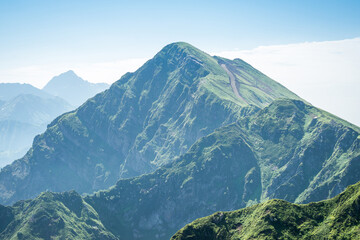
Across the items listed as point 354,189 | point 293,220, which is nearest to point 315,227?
point 293,220

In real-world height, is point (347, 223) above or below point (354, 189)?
below

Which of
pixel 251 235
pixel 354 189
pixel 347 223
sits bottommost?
pixel 251 235

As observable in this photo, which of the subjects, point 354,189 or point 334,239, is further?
point 354,189

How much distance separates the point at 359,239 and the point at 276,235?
134 feet

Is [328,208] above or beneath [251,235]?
above

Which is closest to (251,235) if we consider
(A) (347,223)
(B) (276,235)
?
(B) (276,235)

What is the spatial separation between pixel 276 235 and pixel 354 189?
1733 inches

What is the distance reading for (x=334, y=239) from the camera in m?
176

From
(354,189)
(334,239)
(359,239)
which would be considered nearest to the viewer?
(359,239)

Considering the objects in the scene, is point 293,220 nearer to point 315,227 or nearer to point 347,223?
point 315,227

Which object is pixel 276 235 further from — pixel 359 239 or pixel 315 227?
pixel 359 239

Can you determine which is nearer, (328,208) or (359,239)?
(359,239)

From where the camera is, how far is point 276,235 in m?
193

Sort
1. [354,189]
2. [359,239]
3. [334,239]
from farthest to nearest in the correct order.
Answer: [354,189] < [334,239] < [359,239]
